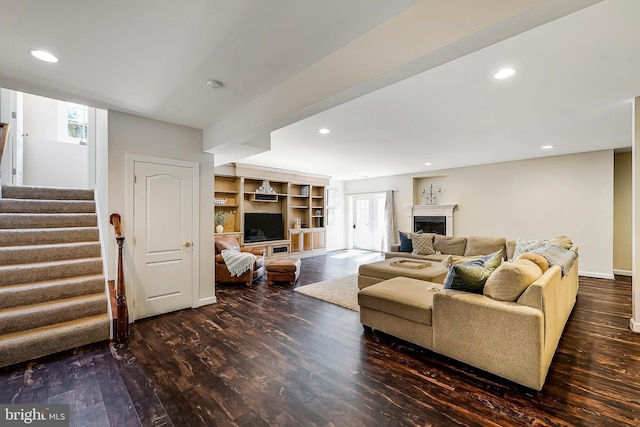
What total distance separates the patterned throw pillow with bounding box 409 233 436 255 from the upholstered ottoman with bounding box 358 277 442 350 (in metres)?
2.79

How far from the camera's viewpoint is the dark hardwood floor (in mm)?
1775

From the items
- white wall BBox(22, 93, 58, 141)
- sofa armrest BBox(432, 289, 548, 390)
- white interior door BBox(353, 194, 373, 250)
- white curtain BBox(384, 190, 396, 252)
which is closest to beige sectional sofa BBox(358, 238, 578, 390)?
sofa armrest BBox(432, 289, 548, 390)

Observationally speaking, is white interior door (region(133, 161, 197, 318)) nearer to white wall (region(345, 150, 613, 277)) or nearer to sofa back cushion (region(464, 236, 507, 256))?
sofa back cushion (region(464, 236, 507, 256))

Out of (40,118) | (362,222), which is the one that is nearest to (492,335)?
(362,222)

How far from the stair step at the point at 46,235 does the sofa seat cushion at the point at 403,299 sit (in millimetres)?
3627

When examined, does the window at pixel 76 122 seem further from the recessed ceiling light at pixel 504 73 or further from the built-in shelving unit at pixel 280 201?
the recessed ceiling light at pixel 504 73

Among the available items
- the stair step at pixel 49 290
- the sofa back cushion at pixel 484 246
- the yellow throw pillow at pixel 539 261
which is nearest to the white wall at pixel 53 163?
the stair step at pixel 49 290

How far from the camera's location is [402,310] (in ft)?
8.75

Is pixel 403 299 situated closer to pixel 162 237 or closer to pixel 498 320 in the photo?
pixel 498 320

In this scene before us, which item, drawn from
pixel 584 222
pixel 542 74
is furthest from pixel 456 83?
pixel 584 222

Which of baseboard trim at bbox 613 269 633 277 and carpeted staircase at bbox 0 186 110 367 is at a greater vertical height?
carpeted staircase at bbox 0 186 110 367

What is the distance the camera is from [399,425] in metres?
1.69

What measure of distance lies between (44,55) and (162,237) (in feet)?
6.88

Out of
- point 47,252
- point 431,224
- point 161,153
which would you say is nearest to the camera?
point 47,252
